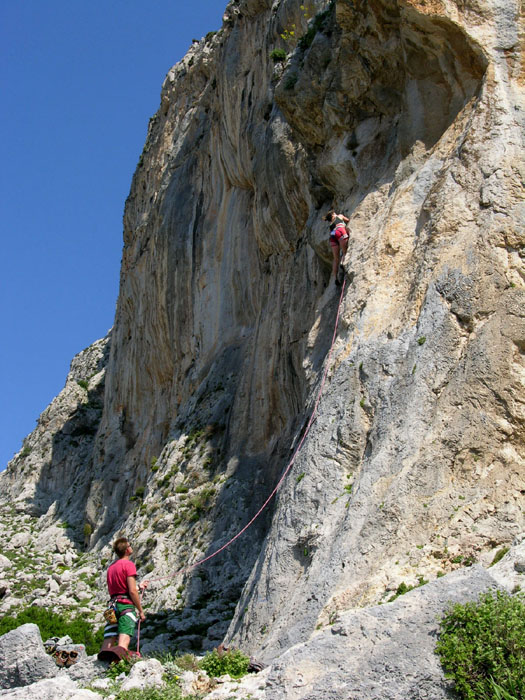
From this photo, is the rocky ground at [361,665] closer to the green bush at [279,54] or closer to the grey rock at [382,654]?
the grey rock at [382,654]

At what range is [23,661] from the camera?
9266 mm

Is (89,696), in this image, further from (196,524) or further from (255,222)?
(255,222)

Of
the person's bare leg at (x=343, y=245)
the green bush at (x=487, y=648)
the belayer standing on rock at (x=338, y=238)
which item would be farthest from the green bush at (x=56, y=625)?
the green bush at (x=487, y=648)

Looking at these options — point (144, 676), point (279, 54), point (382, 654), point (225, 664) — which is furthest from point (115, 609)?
point (279, 54)

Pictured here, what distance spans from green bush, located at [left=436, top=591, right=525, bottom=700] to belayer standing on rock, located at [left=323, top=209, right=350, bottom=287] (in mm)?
9753

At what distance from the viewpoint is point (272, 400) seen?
73.2 feet

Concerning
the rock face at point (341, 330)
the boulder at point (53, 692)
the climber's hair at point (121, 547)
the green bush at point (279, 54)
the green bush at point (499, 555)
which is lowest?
the boulder at point (53, 692)

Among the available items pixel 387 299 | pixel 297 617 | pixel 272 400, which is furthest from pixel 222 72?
pixel 297 617

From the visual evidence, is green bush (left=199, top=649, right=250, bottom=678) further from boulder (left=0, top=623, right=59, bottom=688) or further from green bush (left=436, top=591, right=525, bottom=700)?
green bush (left=436, top=591, right=525, bottom=700)

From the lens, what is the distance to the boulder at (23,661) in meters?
9.23

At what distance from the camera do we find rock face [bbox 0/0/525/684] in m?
9.57

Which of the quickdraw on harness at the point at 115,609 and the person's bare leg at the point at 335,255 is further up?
the person's bare leg at the point at 335,255

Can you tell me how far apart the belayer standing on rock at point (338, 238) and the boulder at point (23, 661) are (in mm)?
9368

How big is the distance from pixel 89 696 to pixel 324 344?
9271 millimetres
